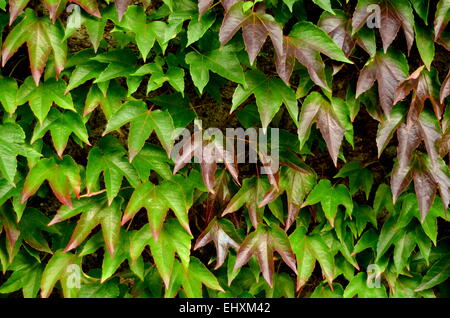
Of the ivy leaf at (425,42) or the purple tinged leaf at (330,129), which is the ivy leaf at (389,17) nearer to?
the ivy leaf at (425,42)

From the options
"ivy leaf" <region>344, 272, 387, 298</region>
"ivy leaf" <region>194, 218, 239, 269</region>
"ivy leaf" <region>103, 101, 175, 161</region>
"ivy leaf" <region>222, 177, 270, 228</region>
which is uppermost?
"ivy leaf" <region>103, 101, 175, 161</region>

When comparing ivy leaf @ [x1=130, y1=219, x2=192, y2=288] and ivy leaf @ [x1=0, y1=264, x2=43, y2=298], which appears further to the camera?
ivy leaf @ [x1=0, y1=264, x2=43, y2=298]

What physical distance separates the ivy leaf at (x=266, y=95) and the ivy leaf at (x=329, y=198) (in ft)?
0.96

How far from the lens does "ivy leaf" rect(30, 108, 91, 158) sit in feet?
4.98

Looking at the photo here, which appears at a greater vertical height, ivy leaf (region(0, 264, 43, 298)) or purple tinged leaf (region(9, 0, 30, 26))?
purple tinged leaf (region(9, 0, 30, 26))

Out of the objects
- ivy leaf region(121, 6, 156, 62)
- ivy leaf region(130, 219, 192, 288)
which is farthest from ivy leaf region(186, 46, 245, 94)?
ivy leaf region(130, 219, 192, 288)

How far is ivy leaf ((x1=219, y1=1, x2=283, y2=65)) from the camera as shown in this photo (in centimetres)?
140

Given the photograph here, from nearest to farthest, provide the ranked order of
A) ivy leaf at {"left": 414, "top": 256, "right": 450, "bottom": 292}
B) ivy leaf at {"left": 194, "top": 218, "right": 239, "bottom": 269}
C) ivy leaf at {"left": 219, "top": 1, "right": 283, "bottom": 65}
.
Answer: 1. ivy leaf at {"left": 219, "top": 1, "right": 283, "bottom": 65}
2. ivy leaf at {"left": 194, "top": 218, "right": 239, "bottom": 269}
3. ivy leaf at {"left": 414, "top": 256, "right": 450, "bottom": 292}

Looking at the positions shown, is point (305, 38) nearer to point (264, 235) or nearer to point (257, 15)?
point (257, 15)

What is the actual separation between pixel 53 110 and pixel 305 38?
76 centimetres

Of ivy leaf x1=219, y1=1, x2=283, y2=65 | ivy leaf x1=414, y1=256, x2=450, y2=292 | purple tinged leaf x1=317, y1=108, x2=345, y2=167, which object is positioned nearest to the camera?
ivy leaf x1=219, y1=1, x2=283, y2=65

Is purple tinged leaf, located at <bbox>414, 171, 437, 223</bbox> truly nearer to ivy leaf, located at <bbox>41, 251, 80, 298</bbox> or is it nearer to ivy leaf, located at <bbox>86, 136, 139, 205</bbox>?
ivy leaf, located at <bbox>86, 136, 139, 205</bbox>

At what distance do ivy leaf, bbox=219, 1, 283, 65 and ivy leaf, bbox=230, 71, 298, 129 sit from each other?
13cm

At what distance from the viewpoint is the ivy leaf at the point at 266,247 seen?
1.59m
